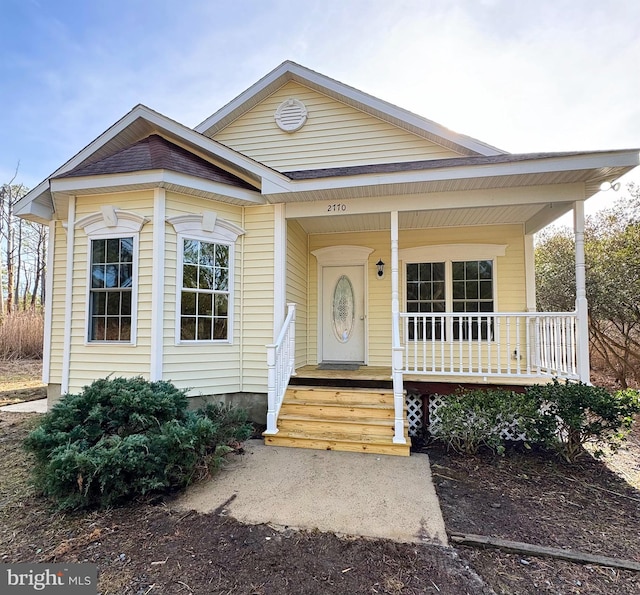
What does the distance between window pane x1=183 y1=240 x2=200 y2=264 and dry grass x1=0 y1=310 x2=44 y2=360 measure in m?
11.5

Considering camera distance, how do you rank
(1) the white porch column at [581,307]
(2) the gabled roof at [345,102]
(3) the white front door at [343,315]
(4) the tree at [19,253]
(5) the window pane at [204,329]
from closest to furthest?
1. (1) the white porch column at [581,307]
2. (5) the window pane at [204,329]
3. (2) the gabled roof at [345,102]
4. (3) the white front door at [343,315]
5. (4) the tree at [19,253]

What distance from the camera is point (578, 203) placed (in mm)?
4961

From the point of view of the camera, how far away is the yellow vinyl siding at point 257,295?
5.68 m

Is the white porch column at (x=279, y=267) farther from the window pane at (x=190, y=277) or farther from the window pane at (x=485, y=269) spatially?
the window pane at (x=485, y=269)

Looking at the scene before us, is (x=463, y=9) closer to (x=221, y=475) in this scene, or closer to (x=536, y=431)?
(x=536, y=431)

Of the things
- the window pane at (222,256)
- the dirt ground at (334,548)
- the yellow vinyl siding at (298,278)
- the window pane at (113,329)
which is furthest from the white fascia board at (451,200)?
the dirt ground at (334,548)

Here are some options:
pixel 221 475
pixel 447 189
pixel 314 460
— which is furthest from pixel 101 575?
pixel 447 189

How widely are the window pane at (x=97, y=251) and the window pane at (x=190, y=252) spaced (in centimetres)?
123

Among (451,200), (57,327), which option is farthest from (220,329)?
(451,200)

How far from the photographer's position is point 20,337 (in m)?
12.9

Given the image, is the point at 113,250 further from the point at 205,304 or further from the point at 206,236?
the point at 205,304

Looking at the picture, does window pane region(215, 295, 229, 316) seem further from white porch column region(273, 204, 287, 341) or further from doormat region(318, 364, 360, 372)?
doormat region(318, 364, 360, 372)

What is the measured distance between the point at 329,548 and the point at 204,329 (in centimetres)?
370

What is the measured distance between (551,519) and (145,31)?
979 centimetres
